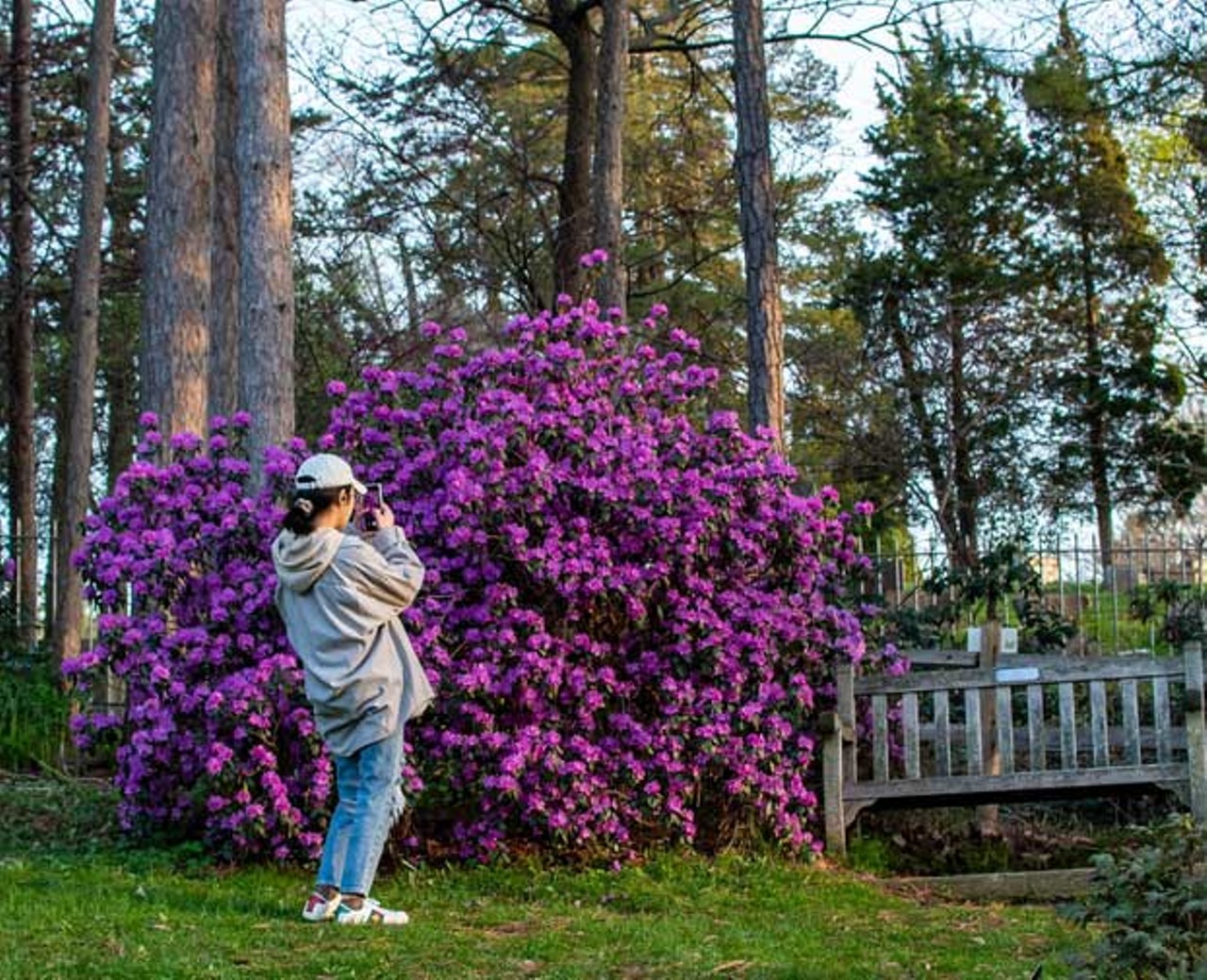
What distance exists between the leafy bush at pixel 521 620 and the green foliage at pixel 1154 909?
366 cm

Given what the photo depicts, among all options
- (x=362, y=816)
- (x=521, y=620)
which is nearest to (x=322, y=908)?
Answer: (x=362, y=816)

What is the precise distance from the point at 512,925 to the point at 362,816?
2.84 ft

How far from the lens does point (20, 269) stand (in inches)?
827

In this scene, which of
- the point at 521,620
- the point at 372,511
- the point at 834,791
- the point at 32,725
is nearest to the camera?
the point at 372,511

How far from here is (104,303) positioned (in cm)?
2514

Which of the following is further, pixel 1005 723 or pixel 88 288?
pixel 88 288

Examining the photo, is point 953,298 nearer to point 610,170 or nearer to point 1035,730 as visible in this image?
point 610,170

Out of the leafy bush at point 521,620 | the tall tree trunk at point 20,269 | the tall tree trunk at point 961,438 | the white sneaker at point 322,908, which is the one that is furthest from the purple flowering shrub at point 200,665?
the tall tree trunk at point 961,438

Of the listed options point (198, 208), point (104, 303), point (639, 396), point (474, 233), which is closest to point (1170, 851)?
point (639, 396)

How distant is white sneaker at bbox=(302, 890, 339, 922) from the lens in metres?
6.46

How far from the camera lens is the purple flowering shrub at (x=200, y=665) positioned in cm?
794

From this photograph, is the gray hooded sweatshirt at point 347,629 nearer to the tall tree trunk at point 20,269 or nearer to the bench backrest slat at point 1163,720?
the bench backrest slat at point 1163,720

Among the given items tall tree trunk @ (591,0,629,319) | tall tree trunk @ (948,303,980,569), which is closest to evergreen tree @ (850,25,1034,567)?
tall tree trunk @ (948,303,980,569)

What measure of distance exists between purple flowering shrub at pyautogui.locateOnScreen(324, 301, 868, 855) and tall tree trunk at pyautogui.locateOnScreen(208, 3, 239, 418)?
20.0 feet
